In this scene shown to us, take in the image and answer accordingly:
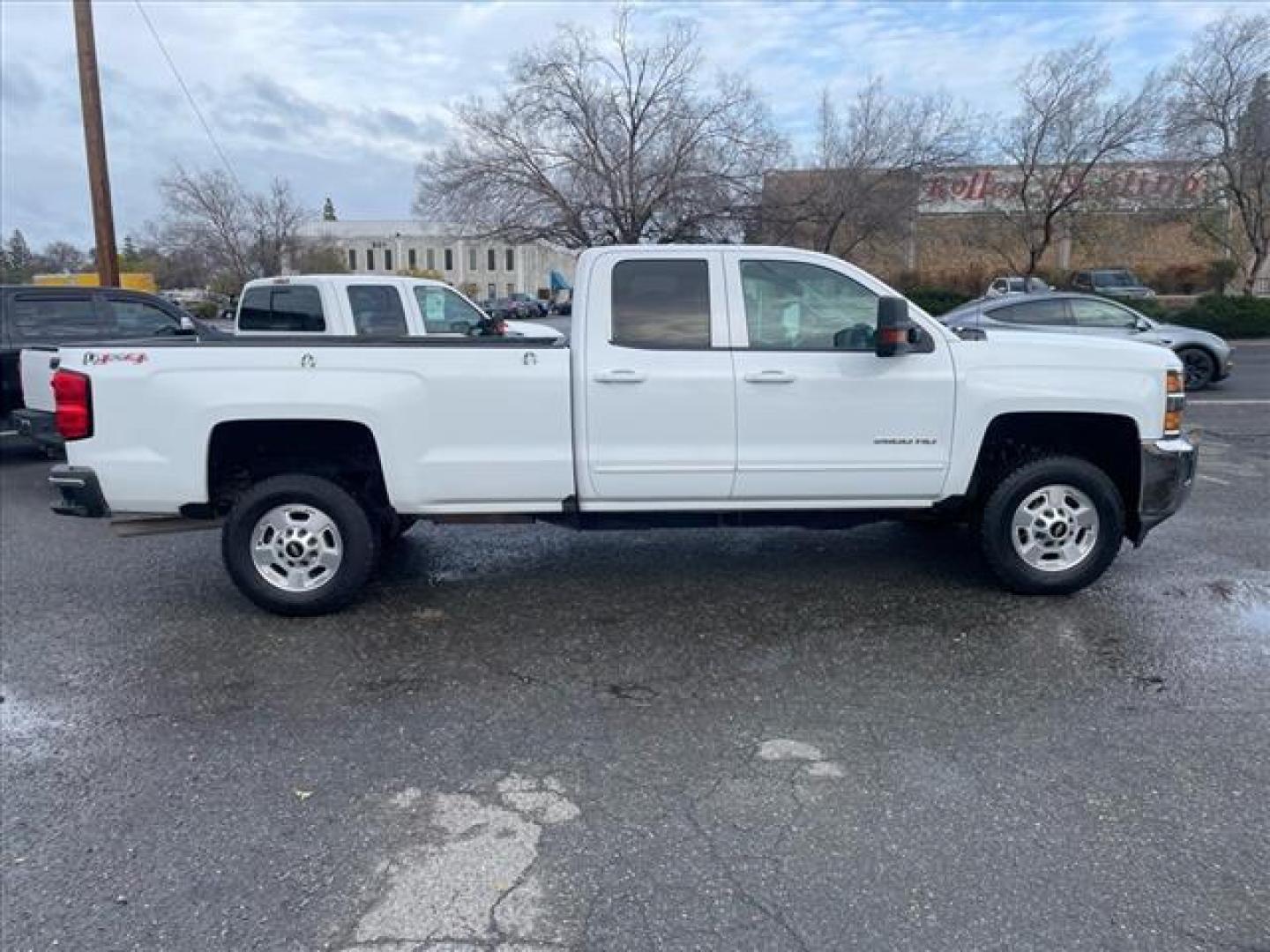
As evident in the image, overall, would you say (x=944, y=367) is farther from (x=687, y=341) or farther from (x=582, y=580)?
(x=582, y=580)

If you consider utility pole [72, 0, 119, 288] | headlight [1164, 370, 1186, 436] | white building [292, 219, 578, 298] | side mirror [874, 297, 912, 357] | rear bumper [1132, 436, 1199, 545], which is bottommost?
rear bumper [1132, 436, 1199, 545]

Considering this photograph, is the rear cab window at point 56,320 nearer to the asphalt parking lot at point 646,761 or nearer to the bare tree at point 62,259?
the asphalt parking lot at point 646,761

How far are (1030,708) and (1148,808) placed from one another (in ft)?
2.42

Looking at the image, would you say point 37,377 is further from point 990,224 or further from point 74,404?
point 990,224

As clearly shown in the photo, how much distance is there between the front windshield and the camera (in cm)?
3447

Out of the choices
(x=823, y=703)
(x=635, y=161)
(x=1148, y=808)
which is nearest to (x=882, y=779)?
(x=823, y=703)

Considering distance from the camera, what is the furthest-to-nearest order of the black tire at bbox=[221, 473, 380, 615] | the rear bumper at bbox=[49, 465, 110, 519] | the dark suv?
1. the dark suv
2. the black tire at bbox=[221, 473, 380, 615]
3. the rear bumper at bbox=[49, 465, 110, 519]

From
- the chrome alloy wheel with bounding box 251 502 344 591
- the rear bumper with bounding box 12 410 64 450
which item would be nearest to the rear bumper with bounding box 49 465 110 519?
the chrome alloy wheel with bounding box 251 502 344 591

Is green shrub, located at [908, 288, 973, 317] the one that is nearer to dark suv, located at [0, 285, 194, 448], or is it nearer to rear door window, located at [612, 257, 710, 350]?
dark suv, located at [0, 285, 194, 448]

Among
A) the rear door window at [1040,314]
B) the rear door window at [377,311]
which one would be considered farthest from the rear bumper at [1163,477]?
the rear door window at [1040,314]

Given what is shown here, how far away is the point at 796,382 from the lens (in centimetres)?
463

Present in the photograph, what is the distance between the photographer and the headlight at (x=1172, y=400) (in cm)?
472

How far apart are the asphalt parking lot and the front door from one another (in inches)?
29.2

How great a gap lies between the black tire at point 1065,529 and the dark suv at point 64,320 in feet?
27.5
